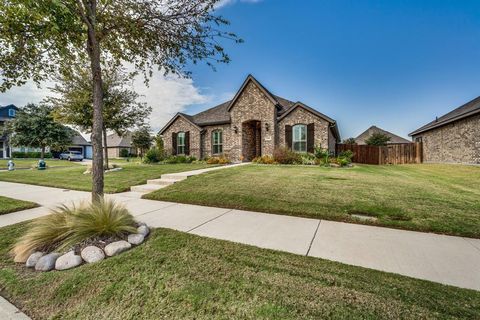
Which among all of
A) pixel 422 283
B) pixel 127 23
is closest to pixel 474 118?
pixel 422 283

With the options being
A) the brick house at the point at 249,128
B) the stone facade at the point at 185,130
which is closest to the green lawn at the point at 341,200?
the brick house at the point at 249,128

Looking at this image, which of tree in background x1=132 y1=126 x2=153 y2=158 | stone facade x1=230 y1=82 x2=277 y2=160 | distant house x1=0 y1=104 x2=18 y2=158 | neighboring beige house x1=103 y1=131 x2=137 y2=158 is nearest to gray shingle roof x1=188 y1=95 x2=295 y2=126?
stone facade x1=230 y1=82 x2=277 y2=160

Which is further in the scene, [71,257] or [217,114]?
[217,114]

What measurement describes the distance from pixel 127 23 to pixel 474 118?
19.8 meters

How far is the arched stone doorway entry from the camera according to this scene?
16538 mm

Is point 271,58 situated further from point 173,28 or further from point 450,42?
point 450,42

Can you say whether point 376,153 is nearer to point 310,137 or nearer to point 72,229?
point 310,137

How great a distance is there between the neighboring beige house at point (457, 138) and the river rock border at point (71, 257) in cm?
1921

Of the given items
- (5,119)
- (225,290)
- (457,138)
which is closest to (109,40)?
(225,290)

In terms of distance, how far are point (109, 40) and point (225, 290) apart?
5.59 m

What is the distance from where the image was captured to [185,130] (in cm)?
1842

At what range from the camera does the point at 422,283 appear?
7.33 ft

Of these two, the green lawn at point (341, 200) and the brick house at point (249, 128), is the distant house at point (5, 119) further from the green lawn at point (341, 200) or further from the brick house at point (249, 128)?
the green lawn at point (341, 200)

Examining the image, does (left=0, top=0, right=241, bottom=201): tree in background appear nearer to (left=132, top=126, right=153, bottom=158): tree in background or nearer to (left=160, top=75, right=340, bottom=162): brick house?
(left=160, top=75, right=340, bottom=162): brick house
